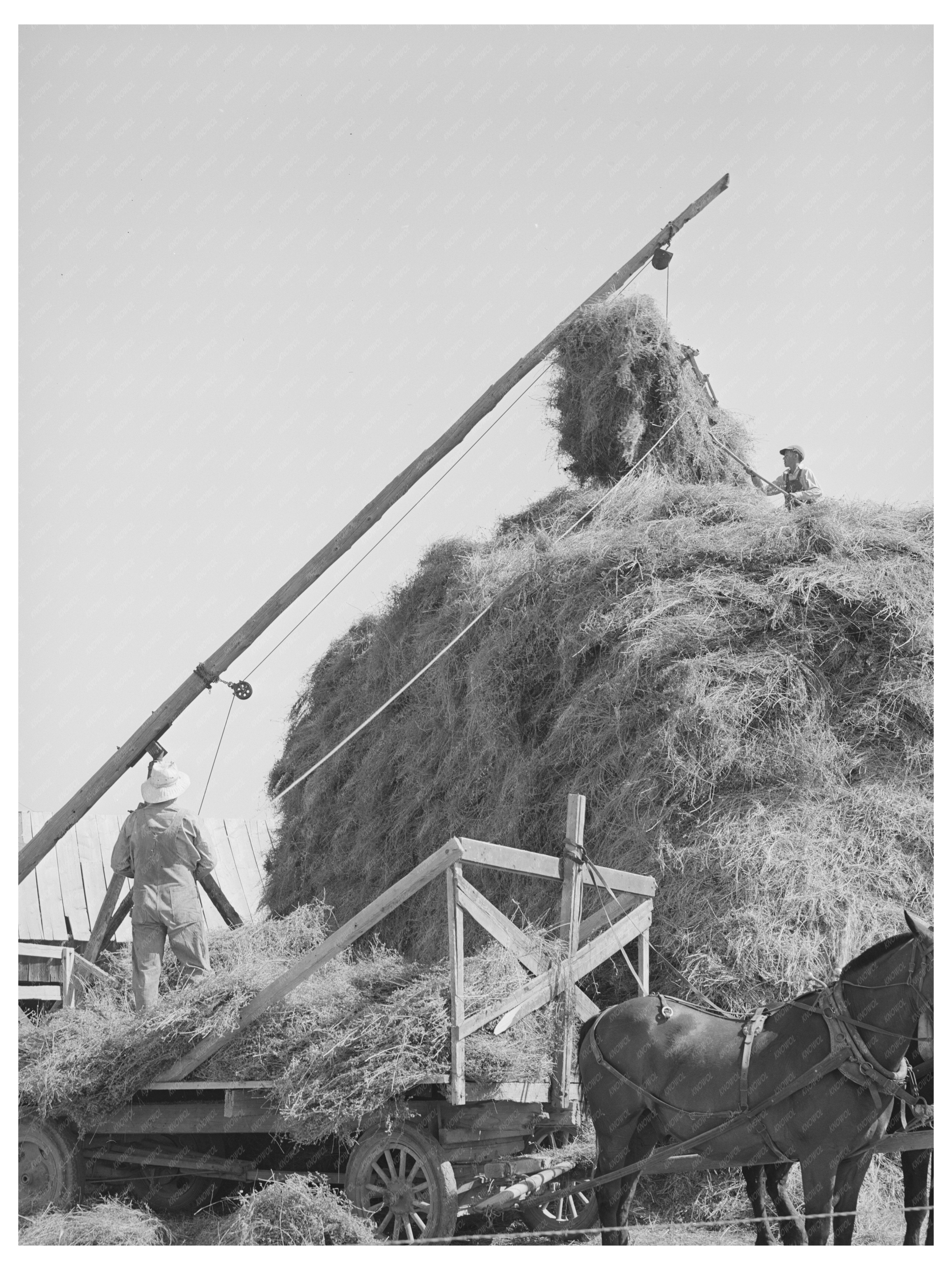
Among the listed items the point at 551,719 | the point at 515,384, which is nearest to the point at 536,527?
the point at 515,384

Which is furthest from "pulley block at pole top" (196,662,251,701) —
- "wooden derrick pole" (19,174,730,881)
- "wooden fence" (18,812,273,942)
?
"wooden fence" (18,812,273,942)

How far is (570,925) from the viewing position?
7.52 m

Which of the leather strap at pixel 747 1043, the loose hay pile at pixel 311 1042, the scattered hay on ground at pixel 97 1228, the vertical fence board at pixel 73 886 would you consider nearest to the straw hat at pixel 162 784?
the loose hay pile at pixel 311 1042

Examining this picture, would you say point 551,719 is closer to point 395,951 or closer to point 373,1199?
point 395,951

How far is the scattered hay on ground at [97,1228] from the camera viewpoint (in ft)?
23.0

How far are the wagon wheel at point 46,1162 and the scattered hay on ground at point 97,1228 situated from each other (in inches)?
9.0

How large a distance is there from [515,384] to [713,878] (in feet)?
20.4

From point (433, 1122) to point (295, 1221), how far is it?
913 millimetres

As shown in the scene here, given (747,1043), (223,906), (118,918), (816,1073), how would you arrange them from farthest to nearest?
(118,918) < (223,906) < (747,1043) < (816,1073)

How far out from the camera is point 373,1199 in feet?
23.1

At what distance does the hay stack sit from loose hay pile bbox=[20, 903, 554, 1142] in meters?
6.14

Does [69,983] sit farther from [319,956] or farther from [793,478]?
[793,478]

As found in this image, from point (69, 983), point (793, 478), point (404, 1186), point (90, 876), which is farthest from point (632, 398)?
point (90, 876)

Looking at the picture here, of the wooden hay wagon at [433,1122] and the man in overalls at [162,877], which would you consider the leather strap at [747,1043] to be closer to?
the wooden hay wagon at [433,1122]
